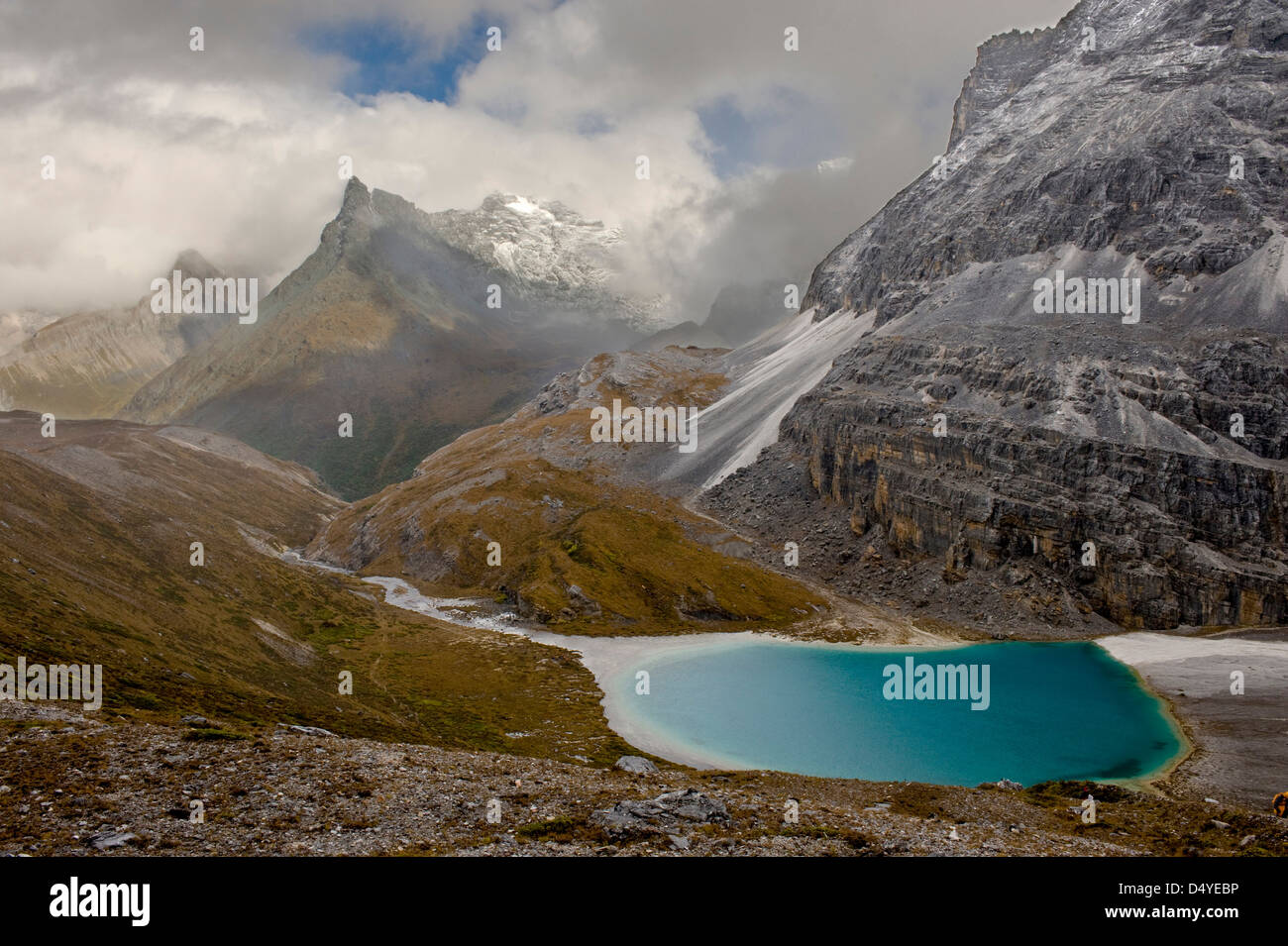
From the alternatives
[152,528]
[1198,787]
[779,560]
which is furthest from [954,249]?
[152,528]

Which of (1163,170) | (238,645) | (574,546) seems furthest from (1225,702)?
(1163,170)

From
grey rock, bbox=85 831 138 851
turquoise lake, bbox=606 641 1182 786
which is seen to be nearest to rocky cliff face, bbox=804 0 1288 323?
turquoise lake, bbox=606 641 1182 786

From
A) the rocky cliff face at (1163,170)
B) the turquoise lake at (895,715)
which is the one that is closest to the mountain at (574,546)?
the turquoise lake at (895,715)

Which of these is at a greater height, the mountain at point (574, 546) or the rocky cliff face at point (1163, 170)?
the rocky cliff face at point (1163, 170)

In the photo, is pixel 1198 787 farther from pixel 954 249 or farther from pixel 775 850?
pixel 954 249

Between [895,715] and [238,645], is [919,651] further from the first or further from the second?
[238,645]

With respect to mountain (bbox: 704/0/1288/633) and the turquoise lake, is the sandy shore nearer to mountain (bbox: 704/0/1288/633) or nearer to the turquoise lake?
the turquoise lake

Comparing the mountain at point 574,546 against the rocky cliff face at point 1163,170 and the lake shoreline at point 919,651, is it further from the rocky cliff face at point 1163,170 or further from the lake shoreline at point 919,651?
the rocky cliff face at point 1163,170
